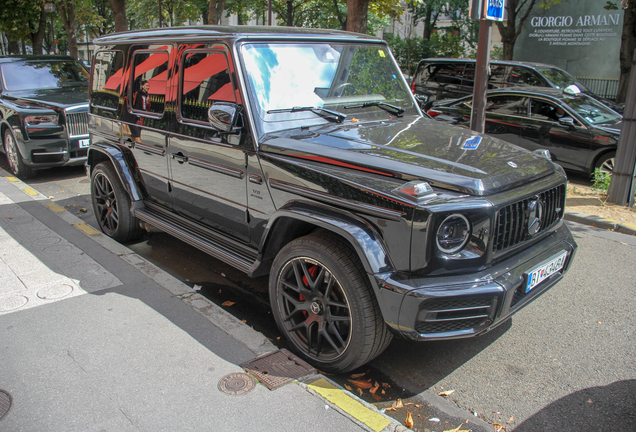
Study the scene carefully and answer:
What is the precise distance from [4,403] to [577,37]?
2036cm

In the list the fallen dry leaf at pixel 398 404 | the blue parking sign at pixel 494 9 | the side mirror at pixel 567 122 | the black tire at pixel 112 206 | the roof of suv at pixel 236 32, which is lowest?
the fallen dry leaf at pixel 398 404

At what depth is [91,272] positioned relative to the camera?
14.3ft

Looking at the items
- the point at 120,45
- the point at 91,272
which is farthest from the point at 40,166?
the point at 91,272

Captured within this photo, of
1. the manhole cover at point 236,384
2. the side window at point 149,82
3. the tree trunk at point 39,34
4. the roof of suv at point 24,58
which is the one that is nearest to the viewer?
the manhole cover at point 236,384

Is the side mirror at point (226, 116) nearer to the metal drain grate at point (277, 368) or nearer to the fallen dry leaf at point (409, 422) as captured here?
the metal drain grate at point (277, 368)

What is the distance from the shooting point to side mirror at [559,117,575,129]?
8211mm

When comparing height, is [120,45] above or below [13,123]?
above

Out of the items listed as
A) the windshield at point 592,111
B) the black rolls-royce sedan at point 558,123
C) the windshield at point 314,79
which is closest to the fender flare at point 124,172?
the windshield at point 314,79

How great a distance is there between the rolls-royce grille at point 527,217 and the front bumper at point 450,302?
203mm

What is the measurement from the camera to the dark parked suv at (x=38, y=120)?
7.98 metres

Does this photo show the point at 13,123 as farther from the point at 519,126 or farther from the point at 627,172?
the point at 627,172

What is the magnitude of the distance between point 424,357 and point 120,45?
4.15m

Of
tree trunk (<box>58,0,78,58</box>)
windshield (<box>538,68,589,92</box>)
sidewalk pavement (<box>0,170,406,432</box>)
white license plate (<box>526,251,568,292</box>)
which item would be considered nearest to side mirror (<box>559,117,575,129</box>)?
windshield (<box>538,68,589,92</box>)

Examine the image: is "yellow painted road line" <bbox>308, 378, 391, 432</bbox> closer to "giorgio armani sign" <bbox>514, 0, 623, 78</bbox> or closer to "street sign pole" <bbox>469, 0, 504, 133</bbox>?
"street sign pole" <bbox>469, 0, 504, 133</bbox>
